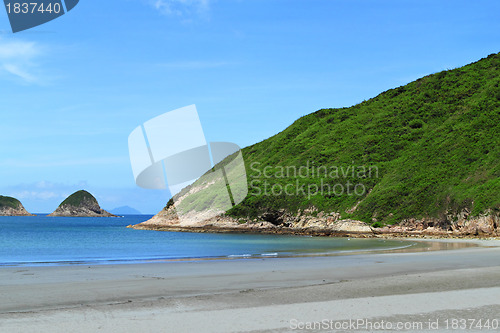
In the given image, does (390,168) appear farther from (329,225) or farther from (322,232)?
(322,232)

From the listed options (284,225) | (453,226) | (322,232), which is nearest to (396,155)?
(284,225)

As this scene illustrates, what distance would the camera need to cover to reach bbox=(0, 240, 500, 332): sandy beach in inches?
383

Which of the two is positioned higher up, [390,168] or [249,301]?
[390,168]

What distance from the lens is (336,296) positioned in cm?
1330

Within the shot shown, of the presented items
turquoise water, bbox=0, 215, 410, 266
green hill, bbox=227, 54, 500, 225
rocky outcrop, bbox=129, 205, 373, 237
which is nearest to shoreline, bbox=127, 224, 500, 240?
rocky outcrop, bbox=129, 205, 373, 237

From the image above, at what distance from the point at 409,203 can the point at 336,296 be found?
65.0 meters

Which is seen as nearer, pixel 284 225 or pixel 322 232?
pixel 322 232

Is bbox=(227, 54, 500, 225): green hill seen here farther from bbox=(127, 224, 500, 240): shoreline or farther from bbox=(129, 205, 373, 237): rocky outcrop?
bbox=(127, 224, 500, 240): shoreline

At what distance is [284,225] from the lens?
92.1 metres

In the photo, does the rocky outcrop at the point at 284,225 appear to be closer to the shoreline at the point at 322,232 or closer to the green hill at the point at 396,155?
the shoreline at the point at 322,232

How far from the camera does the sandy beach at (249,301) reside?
9.72m

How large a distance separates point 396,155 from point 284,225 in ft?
92.0

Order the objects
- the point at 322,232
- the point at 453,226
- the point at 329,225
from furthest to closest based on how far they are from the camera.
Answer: the point at 329,225 < the point at 322,232 < the point at 453,226

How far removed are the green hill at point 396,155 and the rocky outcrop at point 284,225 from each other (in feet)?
5.72
